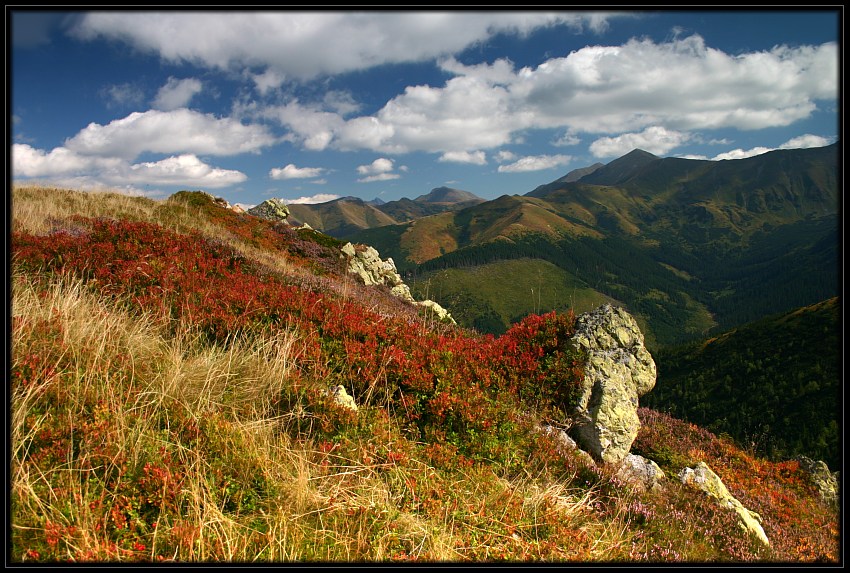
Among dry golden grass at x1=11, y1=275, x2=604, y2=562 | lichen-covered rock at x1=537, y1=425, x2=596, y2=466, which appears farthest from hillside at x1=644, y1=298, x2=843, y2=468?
dry golden grass at x1=11, y1=275, x2=604, y2=562

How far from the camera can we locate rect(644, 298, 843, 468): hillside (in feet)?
199

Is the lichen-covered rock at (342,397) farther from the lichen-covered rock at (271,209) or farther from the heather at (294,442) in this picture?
the lichen-covered rock at (271,209)

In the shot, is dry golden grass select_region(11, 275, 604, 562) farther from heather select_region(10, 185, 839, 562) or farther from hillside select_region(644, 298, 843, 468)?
hillside select_region(644, 298, 843, 468)

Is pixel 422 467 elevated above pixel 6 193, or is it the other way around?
pixel 6 193

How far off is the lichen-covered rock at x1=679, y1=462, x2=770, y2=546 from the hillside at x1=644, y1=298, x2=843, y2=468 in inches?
2227

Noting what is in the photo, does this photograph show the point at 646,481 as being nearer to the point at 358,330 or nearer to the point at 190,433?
the point at 358,330

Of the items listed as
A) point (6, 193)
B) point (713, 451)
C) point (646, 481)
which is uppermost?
point (6, 193)

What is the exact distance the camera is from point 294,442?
4.90m

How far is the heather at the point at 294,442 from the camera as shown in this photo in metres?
3.45

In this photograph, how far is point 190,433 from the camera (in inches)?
167

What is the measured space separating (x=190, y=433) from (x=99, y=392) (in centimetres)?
115

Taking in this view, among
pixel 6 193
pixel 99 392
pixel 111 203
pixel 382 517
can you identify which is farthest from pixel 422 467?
pixel 111 203

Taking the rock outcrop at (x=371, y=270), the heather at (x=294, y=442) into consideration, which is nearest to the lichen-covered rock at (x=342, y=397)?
the heather at (x=294, y=442)

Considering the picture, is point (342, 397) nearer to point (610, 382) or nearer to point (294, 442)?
point (294, 442)
